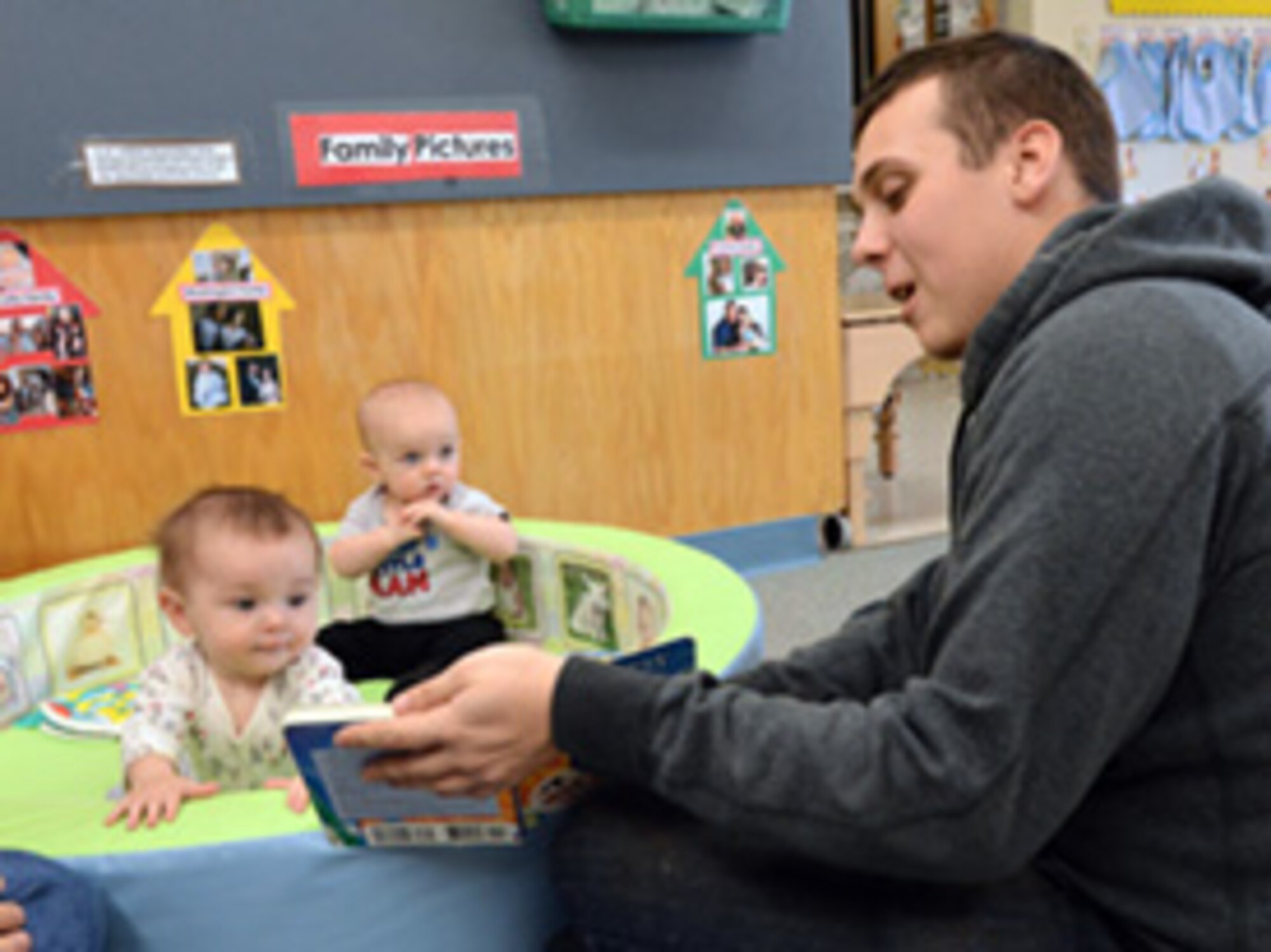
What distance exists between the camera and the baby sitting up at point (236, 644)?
1104 millimetres

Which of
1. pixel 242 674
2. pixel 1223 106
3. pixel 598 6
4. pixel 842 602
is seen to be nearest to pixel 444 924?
pixel 242 674

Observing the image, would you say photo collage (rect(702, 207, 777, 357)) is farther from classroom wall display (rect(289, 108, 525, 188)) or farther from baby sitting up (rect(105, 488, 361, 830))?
baby sitting up (rect(105, 488, 361, 830))

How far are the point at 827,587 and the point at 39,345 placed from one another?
157 cm

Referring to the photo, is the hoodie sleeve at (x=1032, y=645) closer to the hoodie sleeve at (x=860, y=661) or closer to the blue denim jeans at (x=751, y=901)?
the blue denim jeans at (x=751, y=901)

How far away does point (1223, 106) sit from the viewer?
415 cm

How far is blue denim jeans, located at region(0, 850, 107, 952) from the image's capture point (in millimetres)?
741

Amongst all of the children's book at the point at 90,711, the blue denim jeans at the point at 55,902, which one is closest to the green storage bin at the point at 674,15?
the children's book at the point at 90,711

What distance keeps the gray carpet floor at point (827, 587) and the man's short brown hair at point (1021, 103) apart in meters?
1.23

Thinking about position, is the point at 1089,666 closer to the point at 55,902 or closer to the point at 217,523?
the point at 55,902

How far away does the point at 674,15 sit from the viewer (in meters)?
2.00

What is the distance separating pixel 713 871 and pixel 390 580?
973mm

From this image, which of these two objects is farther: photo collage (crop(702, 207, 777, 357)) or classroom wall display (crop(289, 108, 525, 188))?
photo collage (crop(702, 207, 777, 357))

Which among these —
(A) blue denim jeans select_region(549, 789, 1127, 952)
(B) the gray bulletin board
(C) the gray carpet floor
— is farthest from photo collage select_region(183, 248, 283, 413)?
(A) blue denim jeans select_region(549, 789, 1127, 952)

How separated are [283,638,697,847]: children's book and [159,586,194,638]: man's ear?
46 cm
